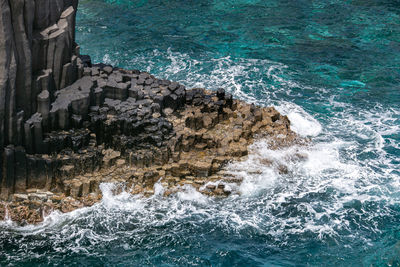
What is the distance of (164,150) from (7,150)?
541 cm

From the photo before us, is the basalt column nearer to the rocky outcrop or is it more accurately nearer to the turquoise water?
the rocky outcrop

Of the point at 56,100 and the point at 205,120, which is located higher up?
the point at 56,100

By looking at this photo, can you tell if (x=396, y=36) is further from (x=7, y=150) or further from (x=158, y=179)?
(x=7, y=150)

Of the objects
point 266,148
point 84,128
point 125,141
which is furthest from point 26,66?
point 266,148

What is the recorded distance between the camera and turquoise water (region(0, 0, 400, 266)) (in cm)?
1806

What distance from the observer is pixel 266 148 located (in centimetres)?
2242

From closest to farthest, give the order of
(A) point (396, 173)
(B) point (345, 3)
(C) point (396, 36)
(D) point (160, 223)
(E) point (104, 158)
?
(D) point (160, 223), (E) point (104, 158), (A) point (396, 173), (C) point (396, 36), (B) point (345, 3)

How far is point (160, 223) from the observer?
18953 millimetres

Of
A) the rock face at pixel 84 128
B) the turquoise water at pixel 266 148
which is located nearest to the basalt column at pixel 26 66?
the rock face at pixel 84 128

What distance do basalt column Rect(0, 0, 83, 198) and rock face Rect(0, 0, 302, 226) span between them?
33 millimetres

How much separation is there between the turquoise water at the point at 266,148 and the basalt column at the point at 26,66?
2.21 metres

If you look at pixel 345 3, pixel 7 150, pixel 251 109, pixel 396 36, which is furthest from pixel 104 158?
pixel 345 3

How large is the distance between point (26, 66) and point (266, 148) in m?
9.44

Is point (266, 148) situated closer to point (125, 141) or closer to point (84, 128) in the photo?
point (125, 141)
